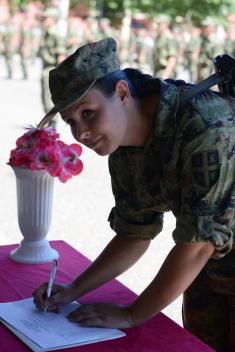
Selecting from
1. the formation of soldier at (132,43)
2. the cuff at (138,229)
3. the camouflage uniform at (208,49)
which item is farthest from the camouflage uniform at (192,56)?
the cuff at (138,229)

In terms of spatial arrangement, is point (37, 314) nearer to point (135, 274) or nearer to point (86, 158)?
point (135, 274)

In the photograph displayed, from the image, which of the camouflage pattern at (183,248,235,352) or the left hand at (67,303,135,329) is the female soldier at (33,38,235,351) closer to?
the left hand at (67,303,135,329)

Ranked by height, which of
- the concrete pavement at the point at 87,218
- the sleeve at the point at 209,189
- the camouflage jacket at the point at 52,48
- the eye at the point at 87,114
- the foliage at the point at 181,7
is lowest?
the concrete pavement at the point at 87,218

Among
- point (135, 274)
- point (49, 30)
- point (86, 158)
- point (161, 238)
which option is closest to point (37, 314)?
point (135, 274)

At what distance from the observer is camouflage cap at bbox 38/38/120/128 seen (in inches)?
46.0

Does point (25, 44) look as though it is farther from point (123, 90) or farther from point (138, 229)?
point (123, 90)

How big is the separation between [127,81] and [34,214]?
67 centimetres

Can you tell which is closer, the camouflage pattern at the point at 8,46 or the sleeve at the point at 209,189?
the sleeve at the point at 209,189

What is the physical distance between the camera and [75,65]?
1.17 metres

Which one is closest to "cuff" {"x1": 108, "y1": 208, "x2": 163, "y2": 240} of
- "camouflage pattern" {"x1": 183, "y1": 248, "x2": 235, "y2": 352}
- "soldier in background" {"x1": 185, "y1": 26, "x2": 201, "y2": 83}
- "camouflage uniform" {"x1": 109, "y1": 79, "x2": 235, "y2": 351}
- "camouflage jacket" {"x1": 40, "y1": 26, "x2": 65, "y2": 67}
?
"camouflage uniform" {"x1": 109, "y1": 79, "x2": 235, "y2": 351}

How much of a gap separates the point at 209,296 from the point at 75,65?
67 cm

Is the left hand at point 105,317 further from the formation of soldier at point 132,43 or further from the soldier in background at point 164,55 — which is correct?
the soldier in background at point 164,55

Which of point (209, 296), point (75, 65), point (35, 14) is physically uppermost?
point (35, 14)

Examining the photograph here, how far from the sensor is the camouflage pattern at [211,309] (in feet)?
4.87
